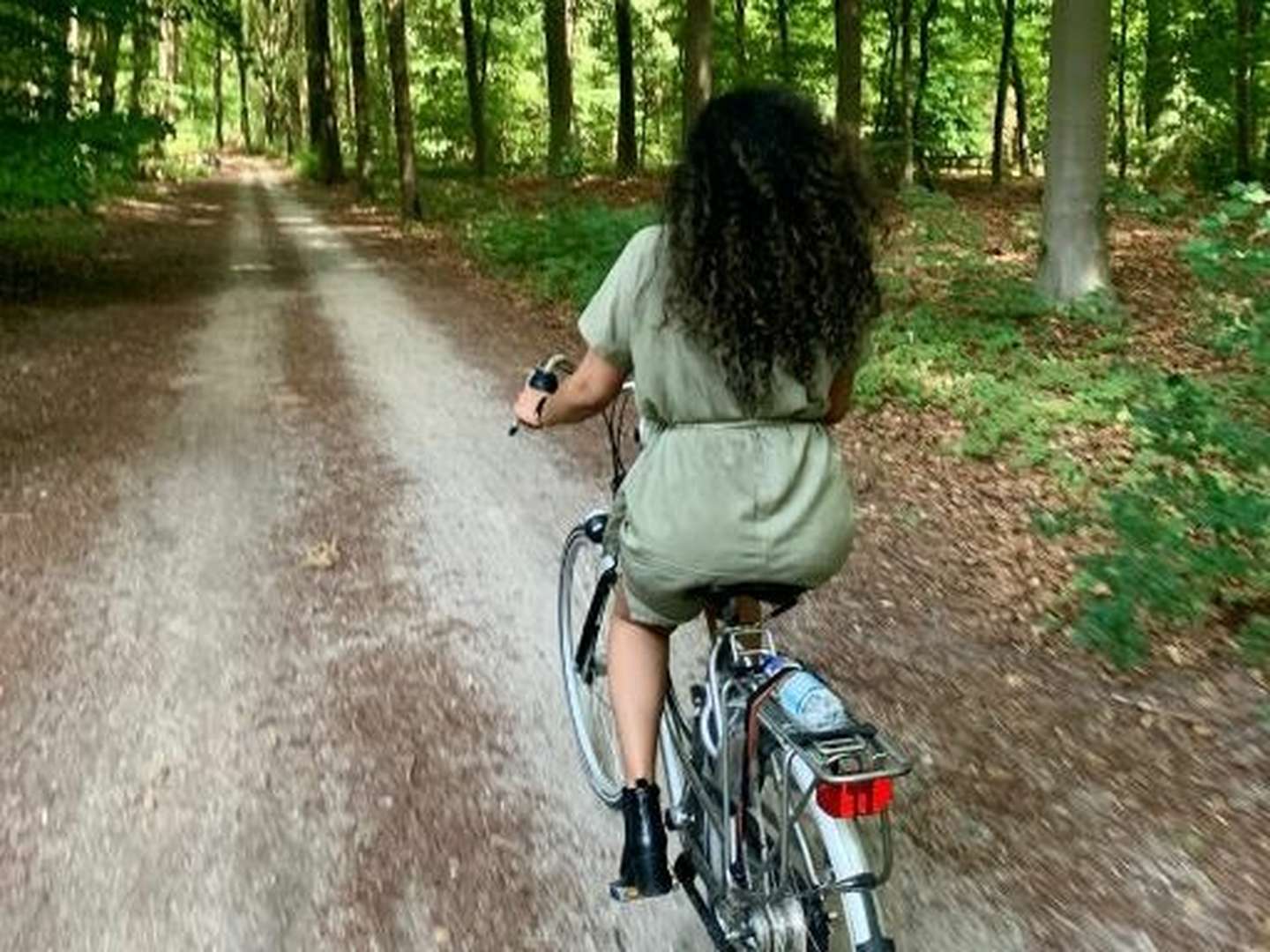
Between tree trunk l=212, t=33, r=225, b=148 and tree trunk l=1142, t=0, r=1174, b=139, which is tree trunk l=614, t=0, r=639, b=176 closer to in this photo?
tree trunk l=1142, t=0, r=1174, b=139

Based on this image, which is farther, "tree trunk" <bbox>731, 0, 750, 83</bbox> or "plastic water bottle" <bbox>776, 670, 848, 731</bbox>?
"tree trunk" <bbox>731, 0, 750, 83</bbox>

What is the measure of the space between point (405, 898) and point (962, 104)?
35.2m

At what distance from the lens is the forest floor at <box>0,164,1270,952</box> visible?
12.1 feet

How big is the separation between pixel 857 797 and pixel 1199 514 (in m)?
3.23

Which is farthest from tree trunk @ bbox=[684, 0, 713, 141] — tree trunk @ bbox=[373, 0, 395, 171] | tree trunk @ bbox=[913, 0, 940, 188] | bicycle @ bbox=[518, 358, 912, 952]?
tree trunk @ bbox=[373, 0, 395, 171]

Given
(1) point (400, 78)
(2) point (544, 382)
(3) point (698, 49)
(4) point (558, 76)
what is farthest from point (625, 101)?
(2) point (544, 382)

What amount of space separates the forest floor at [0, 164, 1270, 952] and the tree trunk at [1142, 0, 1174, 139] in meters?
22.6

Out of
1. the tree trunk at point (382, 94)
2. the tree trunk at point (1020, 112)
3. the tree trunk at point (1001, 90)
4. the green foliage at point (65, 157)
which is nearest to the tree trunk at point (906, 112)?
the tree trunk at point (1001, 90)

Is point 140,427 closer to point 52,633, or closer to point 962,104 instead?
point 52,633

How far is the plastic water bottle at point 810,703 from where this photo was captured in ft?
8.12

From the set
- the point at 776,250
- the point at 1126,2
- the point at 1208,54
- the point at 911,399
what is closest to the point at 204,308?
the point at 911,399

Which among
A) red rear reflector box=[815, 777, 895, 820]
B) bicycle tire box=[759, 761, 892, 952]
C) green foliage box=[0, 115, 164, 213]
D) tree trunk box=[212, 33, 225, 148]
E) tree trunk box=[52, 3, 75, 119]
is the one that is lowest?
bicycle tire box=[759, 761, 892, 952]

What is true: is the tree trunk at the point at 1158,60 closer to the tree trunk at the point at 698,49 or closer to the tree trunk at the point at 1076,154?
the tree trunk at the point at 698,49

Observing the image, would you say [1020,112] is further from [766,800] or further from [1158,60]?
[766,800]
